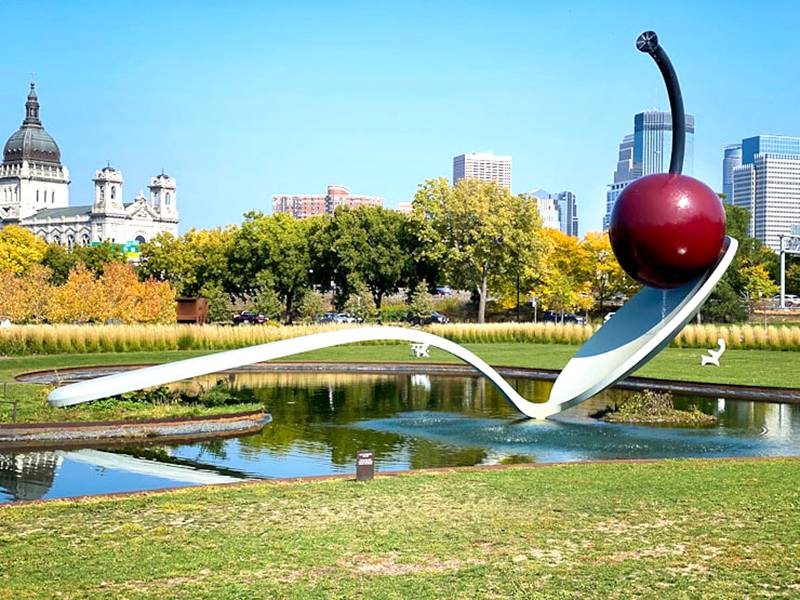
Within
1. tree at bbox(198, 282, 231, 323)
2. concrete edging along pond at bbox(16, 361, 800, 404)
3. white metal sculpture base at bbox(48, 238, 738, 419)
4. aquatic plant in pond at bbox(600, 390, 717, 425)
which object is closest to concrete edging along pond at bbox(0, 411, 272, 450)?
white metal sculpture base at bbox(48, 238, 738, 419)

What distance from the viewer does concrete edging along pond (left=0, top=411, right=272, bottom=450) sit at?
15.8 meters

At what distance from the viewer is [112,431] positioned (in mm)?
16250

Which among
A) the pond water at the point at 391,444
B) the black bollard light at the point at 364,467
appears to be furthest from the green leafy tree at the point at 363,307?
the black bollard light at the point at 364,467

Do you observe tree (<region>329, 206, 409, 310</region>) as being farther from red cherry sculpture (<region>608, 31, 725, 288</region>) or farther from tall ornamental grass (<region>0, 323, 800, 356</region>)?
red cherry sculpture (<region>608, 31, 725, 288</region>)

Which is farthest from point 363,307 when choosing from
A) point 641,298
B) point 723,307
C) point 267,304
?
point 641,298

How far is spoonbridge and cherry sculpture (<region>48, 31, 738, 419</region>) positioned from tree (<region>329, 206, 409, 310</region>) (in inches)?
1595

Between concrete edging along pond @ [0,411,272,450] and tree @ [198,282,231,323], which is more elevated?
tree @ [198,282,231,323]

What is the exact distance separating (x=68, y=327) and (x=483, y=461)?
2504 centimetres

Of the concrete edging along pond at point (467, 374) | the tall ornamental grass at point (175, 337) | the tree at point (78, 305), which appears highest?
the tree at point (78, 305)

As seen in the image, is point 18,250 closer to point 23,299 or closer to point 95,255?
point 95,255

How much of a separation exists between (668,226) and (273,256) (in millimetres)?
47018

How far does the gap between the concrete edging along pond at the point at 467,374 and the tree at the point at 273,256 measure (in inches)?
1129

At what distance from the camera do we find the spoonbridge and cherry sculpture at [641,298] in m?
15.9

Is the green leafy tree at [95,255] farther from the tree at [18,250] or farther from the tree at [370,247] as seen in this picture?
the tree at [370,247]
